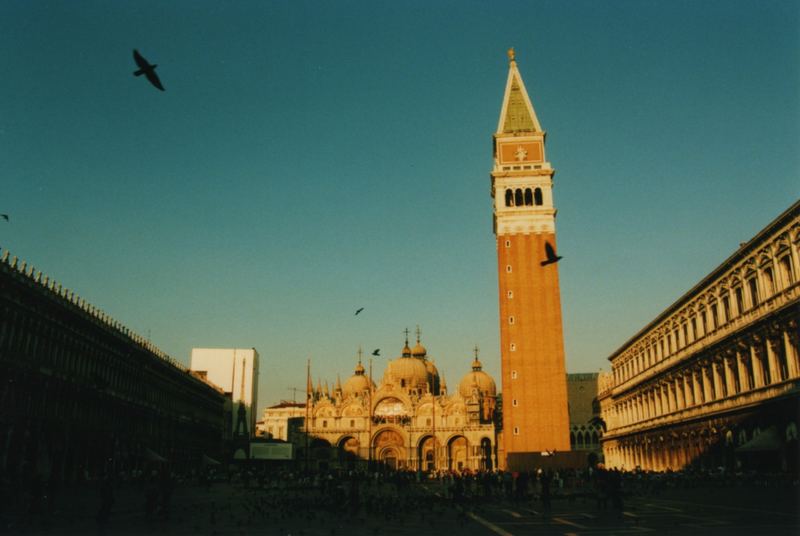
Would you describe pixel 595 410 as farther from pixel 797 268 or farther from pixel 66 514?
pixel 66 514

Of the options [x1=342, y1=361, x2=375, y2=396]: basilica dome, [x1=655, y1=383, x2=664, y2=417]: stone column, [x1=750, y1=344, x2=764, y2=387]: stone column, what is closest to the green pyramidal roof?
[x1=655, y1=383, x2=664, y2=417]: stone column

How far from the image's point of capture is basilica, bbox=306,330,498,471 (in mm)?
99062

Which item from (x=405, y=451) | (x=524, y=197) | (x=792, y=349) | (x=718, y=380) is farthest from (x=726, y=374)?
(x=405, y=451)

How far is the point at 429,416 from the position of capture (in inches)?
3986

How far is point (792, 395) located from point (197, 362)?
86.1 metres

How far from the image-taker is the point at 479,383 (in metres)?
117

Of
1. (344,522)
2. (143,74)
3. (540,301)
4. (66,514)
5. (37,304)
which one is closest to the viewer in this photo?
(143,74)

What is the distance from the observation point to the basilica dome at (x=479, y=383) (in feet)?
381

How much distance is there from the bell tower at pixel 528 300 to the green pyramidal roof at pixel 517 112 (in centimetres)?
34

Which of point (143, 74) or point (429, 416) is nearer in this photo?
point (143, 74)

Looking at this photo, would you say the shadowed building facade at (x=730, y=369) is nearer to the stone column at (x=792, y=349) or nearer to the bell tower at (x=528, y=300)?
the stone column at (x=792, y=349)

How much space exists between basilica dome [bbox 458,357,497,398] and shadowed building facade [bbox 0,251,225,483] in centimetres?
5685

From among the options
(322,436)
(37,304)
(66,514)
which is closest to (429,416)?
(322,436)

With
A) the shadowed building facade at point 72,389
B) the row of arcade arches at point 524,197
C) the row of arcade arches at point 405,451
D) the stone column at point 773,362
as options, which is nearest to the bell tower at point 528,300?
the row of arcade arches at point 524,197
